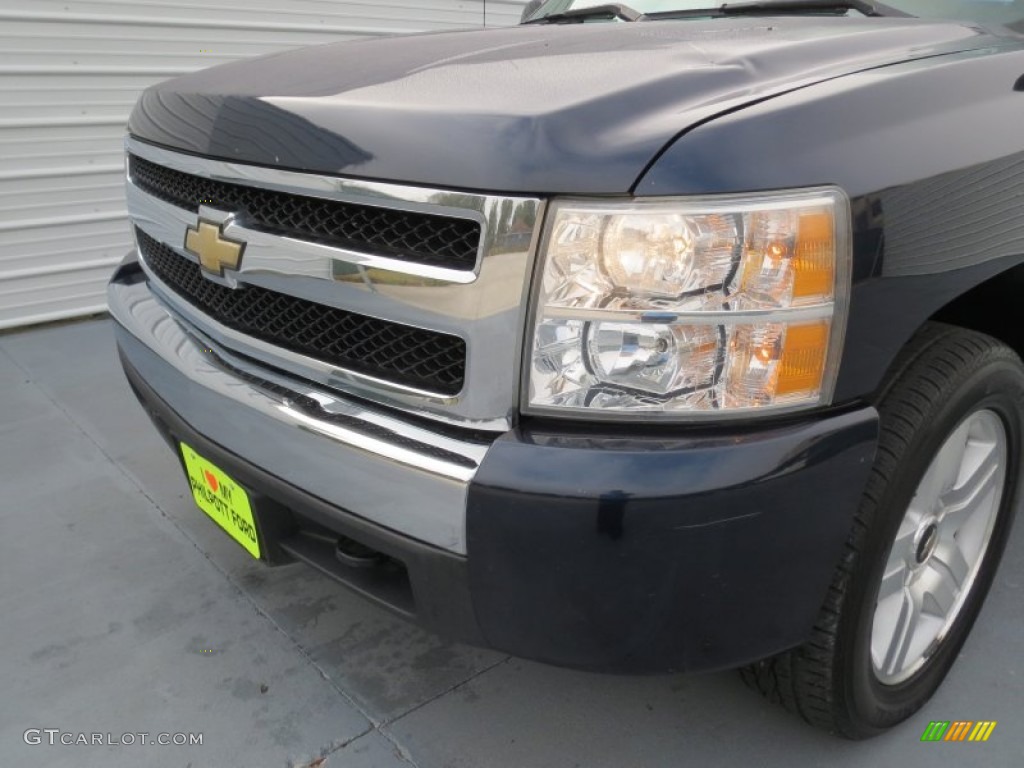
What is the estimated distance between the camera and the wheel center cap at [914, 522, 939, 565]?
1743 millimetres

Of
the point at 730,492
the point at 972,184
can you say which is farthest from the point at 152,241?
the point at 972,184

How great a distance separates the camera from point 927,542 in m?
1.77

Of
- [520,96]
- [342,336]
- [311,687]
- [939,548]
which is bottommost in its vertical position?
[311,687]

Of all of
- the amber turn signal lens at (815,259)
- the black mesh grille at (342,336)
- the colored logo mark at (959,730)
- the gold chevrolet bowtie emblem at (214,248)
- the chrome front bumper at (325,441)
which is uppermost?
the amber turn signal lens at (815,259)

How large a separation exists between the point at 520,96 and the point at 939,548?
137 cm

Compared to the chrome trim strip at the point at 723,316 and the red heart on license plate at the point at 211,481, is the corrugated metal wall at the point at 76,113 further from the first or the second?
the chrome trim strip at the point at 723,316

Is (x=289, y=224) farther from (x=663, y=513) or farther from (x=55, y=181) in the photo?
(x=55, y=181)

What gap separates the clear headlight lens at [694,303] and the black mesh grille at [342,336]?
0.60 ft

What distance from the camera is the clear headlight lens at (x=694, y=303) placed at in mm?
1188

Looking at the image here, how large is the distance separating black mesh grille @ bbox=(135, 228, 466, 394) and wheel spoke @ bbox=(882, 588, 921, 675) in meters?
1.11

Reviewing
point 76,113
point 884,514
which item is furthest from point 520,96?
point 76,113

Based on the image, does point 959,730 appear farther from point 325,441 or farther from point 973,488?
point 325,441

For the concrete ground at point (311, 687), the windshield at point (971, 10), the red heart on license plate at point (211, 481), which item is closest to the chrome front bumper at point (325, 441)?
the red heart on license plate at point (211, 481)

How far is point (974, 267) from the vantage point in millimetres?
Answer: 1491
